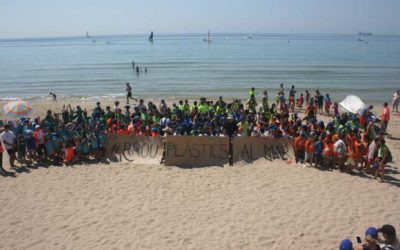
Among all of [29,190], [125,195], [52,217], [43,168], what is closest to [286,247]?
[125,195]

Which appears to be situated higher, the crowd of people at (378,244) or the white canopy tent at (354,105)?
the white canopy tent at (354,105)

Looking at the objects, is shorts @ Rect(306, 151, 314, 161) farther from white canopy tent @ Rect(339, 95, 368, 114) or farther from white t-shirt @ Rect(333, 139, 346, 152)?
white canopy tent @ Rect(339, 95, 368, 114)

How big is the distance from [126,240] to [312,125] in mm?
7530

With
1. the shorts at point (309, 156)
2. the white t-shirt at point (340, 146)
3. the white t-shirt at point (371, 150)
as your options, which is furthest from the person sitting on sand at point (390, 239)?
the shorts at point (309, 156)

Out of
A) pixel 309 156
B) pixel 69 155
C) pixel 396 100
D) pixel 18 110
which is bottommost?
pixel 69 155

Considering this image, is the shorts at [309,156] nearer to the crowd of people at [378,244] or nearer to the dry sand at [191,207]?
the dry sand at [191,207]

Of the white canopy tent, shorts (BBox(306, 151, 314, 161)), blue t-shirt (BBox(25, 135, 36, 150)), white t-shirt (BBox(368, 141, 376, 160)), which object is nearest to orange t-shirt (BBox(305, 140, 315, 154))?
shorts (BBox(306, 151, 314, 161))

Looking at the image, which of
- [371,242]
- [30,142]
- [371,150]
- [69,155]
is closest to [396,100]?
[371,150]

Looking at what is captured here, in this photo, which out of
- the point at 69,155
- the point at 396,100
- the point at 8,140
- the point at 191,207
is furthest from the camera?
the point at 396,100

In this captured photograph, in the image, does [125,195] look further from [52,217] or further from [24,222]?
[24,222]

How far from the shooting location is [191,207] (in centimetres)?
879

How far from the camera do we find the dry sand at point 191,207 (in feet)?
24.5

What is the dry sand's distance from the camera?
7454 millimetres

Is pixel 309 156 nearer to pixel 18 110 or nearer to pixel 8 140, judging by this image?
pixel 8 140
